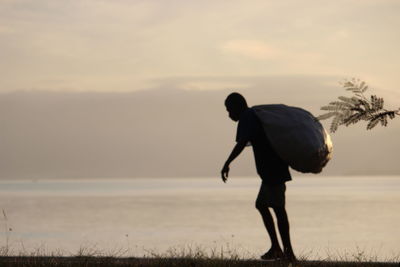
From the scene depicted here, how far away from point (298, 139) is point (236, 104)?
956 millimetres

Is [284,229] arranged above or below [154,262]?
above

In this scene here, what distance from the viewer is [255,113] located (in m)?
11.0

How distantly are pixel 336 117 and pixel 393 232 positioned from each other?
30.7m

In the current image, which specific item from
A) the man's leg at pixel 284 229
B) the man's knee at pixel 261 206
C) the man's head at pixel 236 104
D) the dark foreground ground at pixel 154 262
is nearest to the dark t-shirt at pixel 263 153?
the man's head at pixel 236 104

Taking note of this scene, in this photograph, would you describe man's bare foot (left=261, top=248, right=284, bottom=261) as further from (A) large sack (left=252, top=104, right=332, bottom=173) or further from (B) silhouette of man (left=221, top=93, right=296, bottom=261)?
(A) large sack (left=252, top=104, right=332, bottom=173)

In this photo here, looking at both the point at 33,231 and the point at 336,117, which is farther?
the point at 33,231

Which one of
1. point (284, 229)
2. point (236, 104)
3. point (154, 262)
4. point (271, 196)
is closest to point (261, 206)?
point (271, 196)

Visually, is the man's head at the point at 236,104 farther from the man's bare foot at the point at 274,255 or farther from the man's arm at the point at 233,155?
the man's bare foot at the point at 274,255

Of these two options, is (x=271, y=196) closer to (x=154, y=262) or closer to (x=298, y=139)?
(x=298, y=139)

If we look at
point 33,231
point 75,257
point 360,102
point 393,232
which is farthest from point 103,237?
point 360,102

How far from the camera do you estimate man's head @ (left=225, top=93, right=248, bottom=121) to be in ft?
36.3

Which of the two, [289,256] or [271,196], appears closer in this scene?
[271,196]

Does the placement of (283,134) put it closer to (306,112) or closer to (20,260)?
(306,112)

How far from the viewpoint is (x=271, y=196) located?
10.9 m
